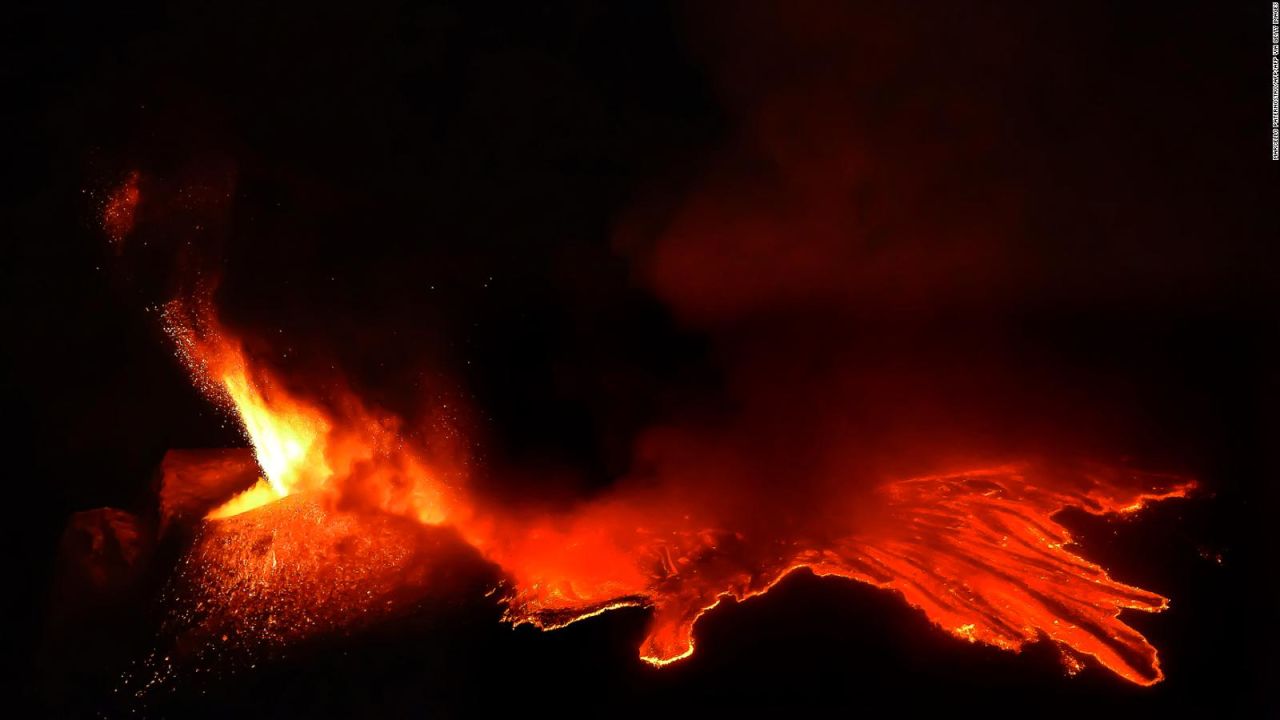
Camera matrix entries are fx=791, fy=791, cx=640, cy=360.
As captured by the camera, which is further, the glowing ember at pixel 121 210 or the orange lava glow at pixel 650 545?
the glowing ember at pixel 121 210

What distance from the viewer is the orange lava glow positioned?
503 cm

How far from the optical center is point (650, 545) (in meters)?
6.50

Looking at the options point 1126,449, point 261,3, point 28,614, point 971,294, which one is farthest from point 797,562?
point 28,614

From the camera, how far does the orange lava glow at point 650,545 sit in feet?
16.5

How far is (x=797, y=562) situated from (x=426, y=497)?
3.91 meters

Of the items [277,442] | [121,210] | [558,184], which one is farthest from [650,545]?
[121,210]

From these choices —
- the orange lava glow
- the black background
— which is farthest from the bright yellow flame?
the black background

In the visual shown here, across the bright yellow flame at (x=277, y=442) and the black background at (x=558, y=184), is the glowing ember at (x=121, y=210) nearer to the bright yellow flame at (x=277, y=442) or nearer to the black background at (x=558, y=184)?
the black background at (x=558, y=184)

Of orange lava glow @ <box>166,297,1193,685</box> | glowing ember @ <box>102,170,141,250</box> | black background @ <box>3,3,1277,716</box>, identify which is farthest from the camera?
glowing ember @ <box>102,170,141,250</box>

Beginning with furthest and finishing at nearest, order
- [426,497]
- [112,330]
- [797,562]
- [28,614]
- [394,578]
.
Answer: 1. [112,330]
2. [28,614]
3. [426,497]
4. [394,578]
5. [797,562]

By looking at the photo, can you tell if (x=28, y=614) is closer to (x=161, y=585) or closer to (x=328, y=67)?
(x=161, y=585)

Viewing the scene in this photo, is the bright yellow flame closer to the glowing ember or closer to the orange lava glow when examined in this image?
the orange lava glow

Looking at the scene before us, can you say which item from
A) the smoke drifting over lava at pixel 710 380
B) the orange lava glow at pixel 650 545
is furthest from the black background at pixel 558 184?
the orange lava glow at pixel 650 545

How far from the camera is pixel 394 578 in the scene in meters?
6.39
